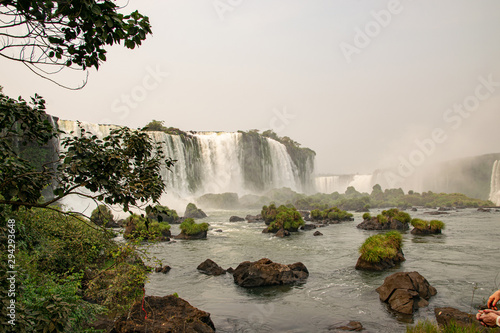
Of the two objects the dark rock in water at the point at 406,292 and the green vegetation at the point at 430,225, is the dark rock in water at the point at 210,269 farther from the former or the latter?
the green vegetation at the point at 430,225

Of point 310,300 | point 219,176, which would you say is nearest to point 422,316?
point 310,300

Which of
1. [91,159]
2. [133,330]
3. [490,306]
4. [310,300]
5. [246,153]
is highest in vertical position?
[246,153]

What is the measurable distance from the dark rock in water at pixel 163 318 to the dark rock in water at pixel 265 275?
4.93 metres

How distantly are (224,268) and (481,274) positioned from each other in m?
11.8

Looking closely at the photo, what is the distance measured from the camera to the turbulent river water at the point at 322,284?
9633 millimetres

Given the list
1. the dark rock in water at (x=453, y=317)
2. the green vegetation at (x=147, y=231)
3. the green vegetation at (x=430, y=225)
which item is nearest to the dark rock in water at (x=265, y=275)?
the green vegetation at (x=147, y=231)

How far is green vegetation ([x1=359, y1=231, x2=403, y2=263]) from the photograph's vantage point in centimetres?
1510

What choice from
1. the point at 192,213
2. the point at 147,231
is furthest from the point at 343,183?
the point at 147,231

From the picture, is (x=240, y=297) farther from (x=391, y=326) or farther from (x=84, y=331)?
(x=84, y=331)

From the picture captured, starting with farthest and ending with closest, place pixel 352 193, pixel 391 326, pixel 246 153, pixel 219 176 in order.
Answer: pixel 352 193 → pixel 246 153 → pixel 219 176 → pixel 391 326

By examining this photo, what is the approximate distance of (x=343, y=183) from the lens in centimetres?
11656

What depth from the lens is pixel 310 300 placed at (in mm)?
11344

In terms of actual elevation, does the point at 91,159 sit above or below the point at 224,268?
above

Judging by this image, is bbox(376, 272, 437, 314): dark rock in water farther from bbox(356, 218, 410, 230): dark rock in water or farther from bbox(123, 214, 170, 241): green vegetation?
bbox(356, 218, 410, 230): dark rock in water
